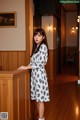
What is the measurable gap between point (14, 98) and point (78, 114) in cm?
203

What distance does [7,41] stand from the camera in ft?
22.4

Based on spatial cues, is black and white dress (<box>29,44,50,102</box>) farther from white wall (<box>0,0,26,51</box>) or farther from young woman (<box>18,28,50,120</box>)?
white wall (<box>0,0,26,51</box>)

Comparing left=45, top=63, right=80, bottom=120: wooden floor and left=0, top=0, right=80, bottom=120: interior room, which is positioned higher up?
left=0, top=0, right=80, bottom=120: interior room

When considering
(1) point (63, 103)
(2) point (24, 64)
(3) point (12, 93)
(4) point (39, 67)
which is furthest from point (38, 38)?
(2) point (24, 64)

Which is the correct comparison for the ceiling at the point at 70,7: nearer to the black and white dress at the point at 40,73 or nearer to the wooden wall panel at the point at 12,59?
the wooden wall panel at the point at 12,59

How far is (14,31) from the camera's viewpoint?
677cm

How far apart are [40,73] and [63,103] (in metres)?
2.12

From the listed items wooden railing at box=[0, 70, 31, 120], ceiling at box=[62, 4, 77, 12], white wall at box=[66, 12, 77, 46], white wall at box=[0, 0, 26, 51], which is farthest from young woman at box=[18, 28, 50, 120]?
white wall at box=[66, 12, 77, 46]

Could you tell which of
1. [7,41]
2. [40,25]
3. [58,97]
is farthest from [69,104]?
[40,25]

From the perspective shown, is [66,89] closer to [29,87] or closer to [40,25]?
[40,25]

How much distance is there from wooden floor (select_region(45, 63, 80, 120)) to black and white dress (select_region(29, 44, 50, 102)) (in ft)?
2.90

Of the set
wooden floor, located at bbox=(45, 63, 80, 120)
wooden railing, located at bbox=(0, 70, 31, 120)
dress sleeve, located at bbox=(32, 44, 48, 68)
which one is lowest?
wooden floor, located at bbox=(45, 63, 80, 120)

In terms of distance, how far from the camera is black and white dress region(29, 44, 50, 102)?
12.8 ft

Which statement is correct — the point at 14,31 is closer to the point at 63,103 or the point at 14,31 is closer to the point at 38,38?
the point at 63,103
